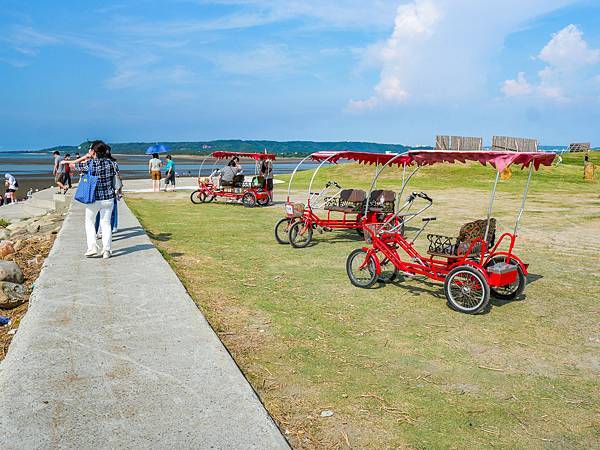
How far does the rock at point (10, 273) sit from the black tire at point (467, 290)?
666cm

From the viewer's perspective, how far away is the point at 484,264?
26.2ft

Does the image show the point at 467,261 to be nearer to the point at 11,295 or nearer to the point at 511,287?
the point at 511,287

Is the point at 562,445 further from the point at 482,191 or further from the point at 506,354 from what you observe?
the point at 482,191

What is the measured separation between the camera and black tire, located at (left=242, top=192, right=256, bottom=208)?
67.9 ft

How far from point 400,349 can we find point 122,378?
3072mm

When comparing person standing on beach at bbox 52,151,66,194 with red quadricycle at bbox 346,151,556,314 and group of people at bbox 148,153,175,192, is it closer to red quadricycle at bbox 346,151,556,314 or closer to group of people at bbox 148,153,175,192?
group of people at bbox 148,153,175,192

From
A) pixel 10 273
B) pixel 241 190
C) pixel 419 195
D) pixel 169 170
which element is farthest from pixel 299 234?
pixel 169 170

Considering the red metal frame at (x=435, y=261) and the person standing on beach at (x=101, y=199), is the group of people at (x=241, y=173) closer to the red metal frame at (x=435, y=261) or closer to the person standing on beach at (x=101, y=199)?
the person standing on beach at (x=101, y=199)

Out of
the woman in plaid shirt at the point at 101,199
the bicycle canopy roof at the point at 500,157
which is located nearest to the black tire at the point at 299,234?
the bicycle canopy roof at the point at 500,157

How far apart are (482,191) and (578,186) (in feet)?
21.0

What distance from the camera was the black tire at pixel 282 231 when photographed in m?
12.6

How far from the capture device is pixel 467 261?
7.69m

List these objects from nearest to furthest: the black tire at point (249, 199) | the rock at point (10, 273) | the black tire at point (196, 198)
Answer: the rock at point (10, 273)
the black tire at point (249, 199)
the black tire at point (196, 198)

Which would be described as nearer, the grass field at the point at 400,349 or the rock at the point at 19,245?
the grass field at the point at 400,349
